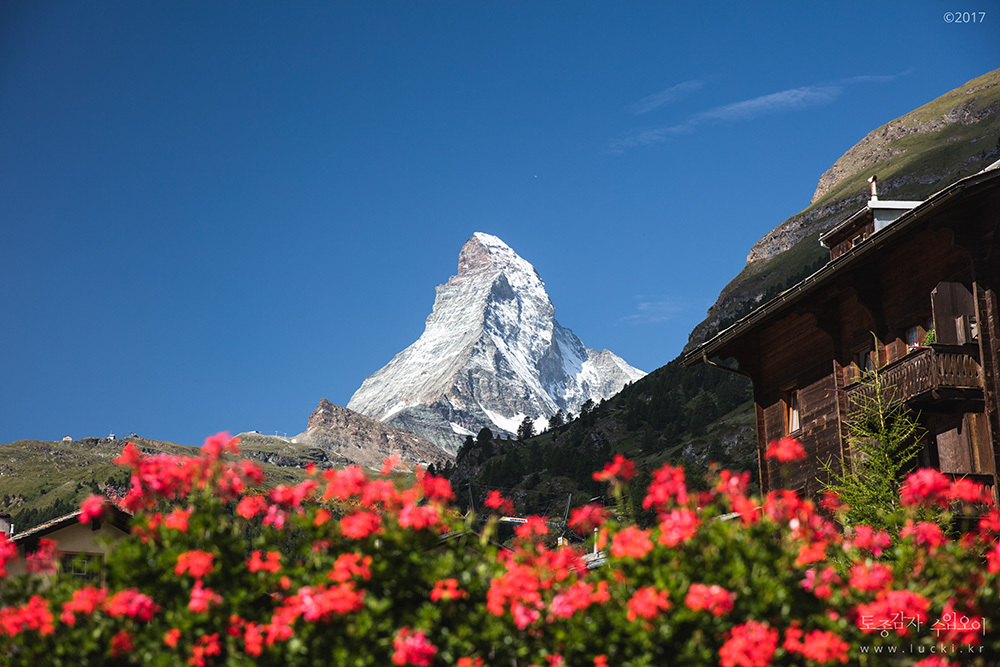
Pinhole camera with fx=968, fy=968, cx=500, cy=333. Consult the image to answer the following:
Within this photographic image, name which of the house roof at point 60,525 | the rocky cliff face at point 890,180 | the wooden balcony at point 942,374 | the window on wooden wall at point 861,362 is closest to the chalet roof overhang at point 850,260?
the window on wooden wall at point 861,362

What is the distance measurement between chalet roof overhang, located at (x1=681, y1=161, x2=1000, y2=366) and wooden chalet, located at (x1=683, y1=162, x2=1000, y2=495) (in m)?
0.03

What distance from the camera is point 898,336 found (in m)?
22.5

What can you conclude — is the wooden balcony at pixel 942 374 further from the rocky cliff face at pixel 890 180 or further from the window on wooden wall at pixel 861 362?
A: the rocky cliff face at pixel 890 180

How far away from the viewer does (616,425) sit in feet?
458

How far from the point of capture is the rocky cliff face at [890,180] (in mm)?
154125

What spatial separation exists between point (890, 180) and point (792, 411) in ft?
504

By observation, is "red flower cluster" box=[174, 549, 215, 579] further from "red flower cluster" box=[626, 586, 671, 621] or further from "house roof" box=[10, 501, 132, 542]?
"house roof" box=[10, 501, 132, 542]

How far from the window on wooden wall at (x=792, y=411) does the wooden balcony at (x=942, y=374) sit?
6.89m

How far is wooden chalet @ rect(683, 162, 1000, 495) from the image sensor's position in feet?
64.0

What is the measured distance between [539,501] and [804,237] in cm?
8322

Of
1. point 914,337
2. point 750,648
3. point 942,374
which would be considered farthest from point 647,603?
point 914,337

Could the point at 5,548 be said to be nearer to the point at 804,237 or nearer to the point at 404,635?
the point at 404,635

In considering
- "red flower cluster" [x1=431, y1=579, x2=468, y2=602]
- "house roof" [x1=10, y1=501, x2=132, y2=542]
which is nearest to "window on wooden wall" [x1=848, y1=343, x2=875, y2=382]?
"red flower cluster" [x1=431, y1=579, x2=468, y2=602]

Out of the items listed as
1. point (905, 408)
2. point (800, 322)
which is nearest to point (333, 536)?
point (905, 408)
